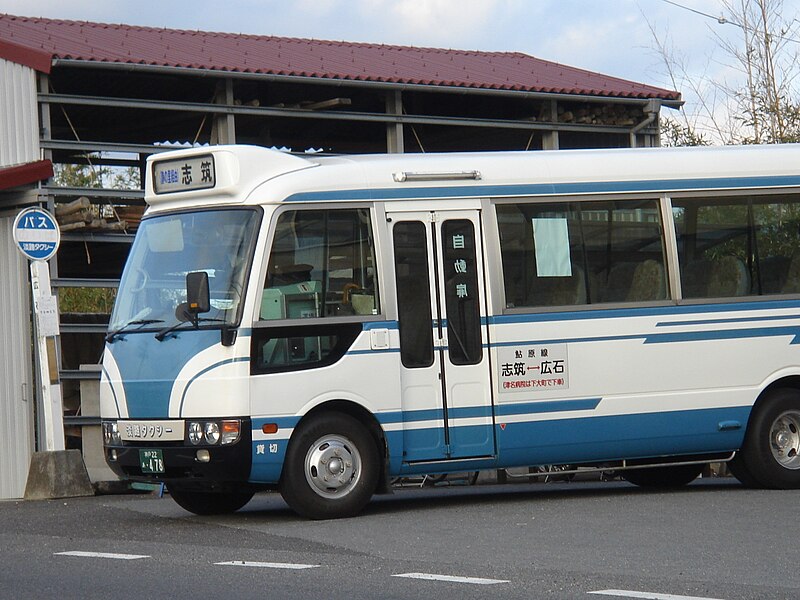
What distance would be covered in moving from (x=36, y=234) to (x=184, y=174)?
4252 millimetres

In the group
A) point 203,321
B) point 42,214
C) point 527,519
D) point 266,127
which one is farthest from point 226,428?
point 266,127

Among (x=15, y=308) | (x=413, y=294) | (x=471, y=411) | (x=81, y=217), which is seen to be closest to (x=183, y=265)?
(x=413, y=294)

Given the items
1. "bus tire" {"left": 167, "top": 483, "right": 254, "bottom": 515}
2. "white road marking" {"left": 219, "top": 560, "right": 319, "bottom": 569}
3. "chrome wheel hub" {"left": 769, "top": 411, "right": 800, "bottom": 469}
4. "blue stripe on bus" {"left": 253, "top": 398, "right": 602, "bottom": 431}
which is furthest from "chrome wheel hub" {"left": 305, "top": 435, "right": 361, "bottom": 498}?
"chrome wheel hub" {"left": 769, "top": 411, "right": 800, "bottom": 469}

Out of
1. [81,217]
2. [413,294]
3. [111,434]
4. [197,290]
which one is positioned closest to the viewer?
[197,290]

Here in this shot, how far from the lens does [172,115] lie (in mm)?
19969

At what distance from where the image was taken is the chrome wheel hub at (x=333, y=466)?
1153cm

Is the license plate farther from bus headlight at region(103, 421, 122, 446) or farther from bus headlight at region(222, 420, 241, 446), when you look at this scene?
bus headlight at region(222, 420, 241, 446)

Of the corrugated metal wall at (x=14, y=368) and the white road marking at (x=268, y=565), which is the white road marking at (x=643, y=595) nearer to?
the white road marking at (x=268, y=565)

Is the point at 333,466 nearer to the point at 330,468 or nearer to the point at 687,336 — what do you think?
the point at 330,468

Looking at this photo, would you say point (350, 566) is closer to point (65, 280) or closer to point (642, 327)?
point (642, 327)

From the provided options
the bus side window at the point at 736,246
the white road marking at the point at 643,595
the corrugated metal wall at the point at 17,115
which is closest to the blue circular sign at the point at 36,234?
the corrugated metal wall at the point at 17,115

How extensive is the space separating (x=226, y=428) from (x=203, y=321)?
2.81ft

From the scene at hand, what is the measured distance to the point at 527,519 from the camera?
36.7ft

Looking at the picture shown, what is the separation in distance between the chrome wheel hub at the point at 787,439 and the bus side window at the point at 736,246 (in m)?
1.14
